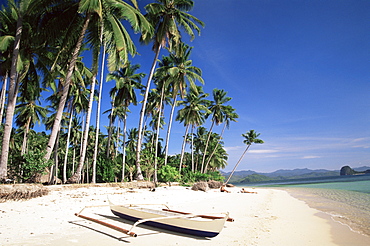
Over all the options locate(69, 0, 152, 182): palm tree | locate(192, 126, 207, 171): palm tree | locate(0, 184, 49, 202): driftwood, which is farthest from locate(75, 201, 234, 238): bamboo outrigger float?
locate(192, 126, 207, 171): palm tree

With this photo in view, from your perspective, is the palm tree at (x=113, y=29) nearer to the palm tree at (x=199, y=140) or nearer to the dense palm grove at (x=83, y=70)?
the dense palm grove at (x=83, y=70)

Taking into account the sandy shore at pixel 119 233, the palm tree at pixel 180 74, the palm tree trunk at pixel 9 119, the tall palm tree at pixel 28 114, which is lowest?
the sandy shore at pixel 119 233

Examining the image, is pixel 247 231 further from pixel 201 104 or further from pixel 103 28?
pixel 201 104

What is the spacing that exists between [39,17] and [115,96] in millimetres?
13143

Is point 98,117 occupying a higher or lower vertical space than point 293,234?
higher

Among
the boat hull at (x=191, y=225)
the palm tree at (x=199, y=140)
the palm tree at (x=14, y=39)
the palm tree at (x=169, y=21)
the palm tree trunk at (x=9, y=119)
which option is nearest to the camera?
the boat hull at (x=191, y=225)

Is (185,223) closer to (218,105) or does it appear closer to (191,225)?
(191,225)

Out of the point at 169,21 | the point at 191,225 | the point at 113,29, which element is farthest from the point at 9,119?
the point at 169,21

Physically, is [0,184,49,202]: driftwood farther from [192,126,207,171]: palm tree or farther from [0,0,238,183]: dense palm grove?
[192,126,207,171]: palm tree

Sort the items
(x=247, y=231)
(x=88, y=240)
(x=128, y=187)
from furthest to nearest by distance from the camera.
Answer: (x=128, y=187), (x=247, y=231), (x=88, y=240)

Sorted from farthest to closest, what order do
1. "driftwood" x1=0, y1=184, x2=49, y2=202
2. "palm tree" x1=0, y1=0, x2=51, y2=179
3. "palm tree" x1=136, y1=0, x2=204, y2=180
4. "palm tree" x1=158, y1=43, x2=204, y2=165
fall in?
"palm tree" x1=158, y1=43, x2=204, y2=165 < "palm tree" x1=136, y1=0, x2=204, y2=180 < "palm tree" x1=0, y1=0, x2=51, y2=179 < "driftwood" x1=0, y1=184, x2=49, y2=202

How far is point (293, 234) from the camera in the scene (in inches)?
225

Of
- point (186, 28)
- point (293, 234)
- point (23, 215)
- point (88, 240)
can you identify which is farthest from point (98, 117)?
point (293, 234)

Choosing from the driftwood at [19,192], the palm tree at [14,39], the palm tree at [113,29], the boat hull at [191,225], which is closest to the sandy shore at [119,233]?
the boat hull at [191,225]
